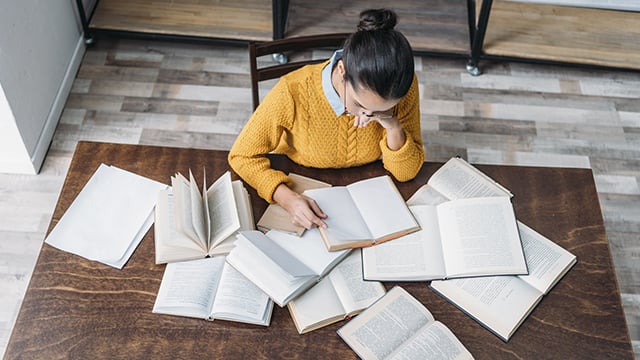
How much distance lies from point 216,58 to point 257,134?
156 centimetres

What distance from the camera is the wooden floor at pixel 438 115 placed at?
2662 millimetres

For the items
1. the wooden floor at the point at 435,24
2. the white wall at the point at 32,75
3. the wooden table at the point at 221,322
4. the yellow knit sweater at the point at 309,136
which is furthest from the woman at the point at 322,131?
the wooden floor at the point at 435,24

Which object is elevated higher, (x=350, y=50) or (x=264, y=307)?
(x=350, y=50)


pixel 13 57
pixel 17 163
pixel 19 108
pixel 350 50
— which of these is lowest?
pixel 17 163

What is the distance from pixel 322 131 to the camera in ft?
5.78

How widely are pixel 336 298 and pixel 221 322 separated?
0.26 metres

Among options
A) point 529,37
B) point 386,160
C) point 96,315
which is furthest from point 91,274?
point 529,37

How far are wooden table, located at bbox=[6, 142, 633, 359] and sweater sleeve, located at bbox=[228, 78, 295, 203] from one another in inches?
3.2

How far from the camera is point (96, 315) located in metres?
1.48

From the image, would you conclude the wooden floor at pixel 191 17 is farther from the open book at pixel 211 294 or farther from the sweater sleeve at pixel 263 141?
the open book at pixel 211 294

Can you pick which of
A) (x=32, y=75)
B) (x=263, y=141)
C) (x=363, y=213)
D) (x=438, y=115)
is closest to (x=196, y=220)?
(x=263, y=141)

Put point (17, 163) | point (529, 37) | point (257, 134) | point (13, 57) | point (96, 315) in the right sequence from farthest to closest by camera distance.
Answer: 1. point (529, 37)
2. point (17, 163)
3. point (13, 57)
4. point (257, 134)
5. point (96, 315)

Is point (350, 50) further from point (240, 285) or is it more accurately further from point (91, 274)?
point (91, 274)

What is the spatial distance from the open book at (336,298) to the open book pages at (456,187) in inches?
10.3
